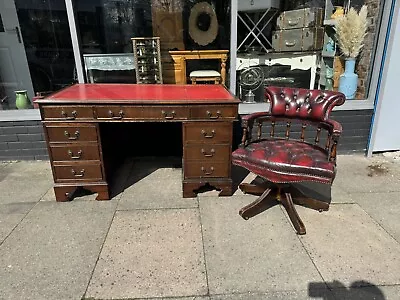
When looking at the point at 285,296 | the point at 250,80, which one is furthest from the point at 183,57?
the point at 285,296

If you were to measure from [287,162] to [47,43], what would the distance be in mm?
3053

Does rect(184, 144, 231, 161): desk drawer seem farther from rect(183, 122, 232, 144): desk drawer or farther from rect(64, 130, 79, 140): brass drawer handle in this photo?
A: rect(64, 130, 79, 140): brass drawer handle

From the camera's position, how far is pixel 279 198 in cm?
254

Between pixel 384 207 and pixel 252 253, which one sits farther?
pixel 384 207

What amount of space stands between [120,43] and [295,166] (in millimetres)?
2653

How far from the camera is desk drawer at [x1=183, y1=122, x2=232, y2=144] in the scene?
97.4 inches

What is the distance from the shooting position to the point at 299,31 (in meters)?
3.72

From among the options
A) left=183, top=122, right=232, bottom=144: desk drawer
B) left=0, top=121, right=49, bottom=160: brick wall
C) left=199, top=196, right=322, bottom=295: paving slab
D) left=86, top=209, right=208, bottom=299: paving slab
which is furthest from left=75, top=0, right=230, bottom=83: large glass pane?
left=199, top=196, right=322, bottom=295: paving slab

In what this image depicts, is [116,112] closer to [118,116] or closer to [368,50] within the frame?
[118,116]

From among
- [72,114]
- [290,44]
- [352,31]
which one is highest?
[352,31]

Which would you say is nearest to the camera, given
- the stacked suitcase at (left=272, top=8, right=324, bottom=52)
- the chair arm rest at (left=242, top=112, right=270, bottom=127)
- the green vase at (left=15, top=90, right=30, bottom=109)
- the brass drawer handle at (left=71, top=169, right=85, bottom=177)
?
the chair arm rest at (left=242, top=112, right=270, bottom=127)

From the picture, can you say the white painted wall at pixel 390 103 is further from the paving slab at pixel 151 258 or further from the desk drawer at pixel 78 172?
the desk drawer at pixel 78 172

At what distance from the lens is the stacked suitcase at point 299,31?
3.68m

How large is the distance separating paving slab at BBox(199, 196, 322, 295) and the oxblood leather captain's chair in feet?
Result: 0.39
